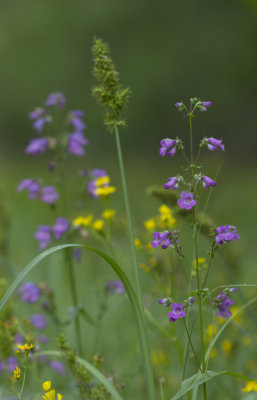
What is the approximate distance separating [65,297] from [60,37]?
380cm

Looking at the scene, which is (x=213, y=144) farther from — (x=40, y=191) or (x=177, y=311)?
(x=40, y=191)

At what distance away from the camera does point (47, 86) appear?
675cm

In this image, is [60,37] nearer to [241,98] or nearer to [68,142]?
[241,98]

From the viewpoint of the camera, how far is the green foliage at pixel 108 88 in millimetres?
1454

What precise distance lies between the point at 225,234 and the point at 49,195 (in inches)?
43.5

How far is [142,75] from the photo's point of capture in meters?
6.01

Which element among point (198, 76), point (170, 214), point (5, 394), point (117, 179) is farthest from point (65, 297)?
point (198, 76)

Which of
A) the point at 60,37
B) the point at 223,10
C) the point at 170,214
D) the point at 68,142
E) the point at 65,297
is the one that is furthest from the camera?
the point at 60,37

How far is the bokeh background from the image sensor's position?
5.61 metres

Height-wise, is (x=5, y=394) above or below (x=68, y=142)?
below

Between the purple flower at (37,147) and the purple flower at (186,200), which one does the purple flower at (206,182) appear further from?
the purple flower at (37,147)

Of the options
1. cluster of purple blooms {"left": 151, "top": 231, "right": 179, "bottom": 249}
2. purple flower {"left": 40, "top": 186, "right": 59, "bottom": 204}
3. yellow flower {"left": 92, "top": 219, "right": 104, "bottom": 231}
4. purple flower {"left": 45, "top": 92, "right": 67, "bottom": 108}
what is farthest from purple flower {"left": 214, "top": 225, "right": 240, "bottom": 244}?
purple flower {"left": 45, "top": 92, "right": 67, "bottom": 108}

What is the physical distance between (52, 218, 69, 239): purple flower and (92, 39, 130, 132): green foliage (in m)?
0.74

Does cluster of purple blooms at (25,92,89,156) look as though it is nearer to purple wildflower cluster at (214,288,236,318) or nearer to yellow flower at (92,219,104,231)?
yellow flower at (92,219,104,231)
